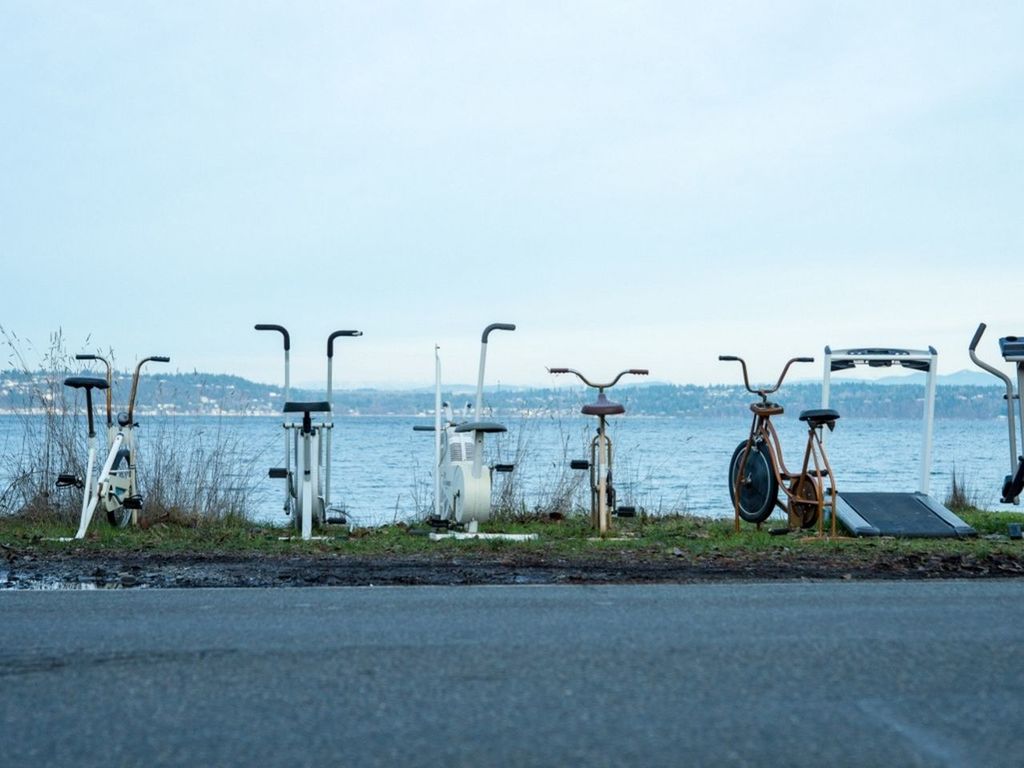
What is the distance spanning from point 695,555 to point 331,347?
5.06 meters

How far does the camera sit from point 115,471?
44.0 ft

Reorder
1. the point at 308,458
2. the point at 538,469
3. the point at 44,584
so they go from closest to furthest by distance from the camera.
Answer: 1. the point at 44,584
2. the point at 308,458
3. the point at 538,469

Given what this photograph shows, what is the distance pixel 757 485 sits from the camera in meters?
13.4

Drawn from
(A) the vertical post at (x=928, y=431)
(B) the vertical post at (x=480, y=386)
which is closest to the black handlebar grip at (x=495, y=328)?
(B) the vertical post at (x=480, y=386)

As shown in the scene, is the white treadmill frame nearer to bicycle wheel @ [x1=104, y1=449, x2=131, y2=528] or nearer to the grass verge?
the grass verge

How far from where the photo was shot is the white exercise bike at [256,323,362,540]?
493 inches

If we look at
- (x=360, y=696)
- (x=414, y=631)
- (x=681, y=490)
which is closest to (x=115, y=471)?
(x=414, y=631)

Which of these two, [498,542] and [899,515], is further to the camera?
[899,515]

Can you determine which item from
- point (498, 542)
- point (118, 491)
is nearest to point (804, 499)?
point (498, 542)

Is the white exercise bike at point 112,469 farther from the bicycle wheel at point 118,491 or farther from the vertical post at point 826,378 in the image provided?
the vertical post at point 826,378

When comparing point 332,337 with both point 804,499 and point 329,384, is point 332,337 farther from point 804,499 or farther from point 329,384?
point 804,499

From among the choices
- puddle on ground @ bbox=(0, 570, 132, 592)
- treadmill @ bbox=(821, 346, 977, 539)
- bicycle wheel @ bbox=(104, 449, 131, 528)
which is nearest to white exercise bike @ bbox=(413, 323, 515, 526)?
bicycle wheel @ bbox=(104, 449, 131, 528)

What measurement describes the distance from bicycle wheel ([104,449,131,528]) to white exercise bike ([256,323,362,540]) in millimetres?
1484

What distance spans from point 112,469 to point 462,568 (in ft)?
17.0
